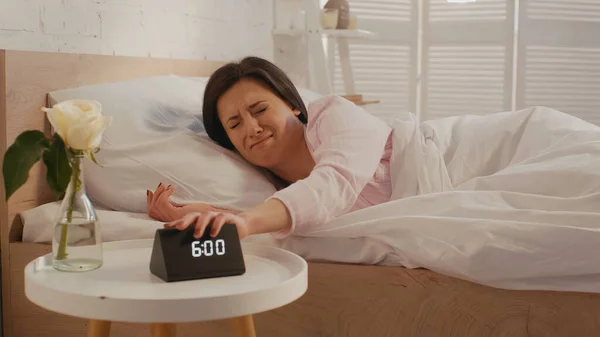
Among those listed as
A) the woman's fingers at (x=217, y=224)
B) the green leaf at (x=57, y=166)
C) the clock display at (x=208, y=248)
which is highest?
the green leaf at (x=57, y=166)

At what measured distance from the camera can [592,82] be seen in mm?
3395

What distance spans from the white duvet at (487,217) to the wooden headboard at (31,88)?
70mm

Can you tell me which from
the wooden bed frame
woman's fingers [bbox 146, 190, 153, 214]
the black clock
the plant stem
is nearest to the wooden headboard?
the wooden bed frame

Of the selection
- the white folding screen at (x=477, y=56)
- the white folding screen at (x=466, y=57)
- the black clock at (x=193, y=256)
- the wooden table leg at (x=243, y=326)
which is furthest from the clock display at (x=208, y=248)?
the white folding screen at (x=466, y=57)

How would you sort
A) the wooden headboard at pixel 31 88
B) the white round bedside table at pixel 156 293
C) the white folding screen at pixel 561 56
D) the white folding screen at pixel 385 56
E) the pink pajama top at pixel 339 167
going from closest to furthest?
the white round bedside table at pixel 156 293 → the pink pajama top at pixel 339 167 → the wooden headboard at pixel 31 88 → the white folding screen at pixel 561 56 → the white folding screen at pixel 385 56

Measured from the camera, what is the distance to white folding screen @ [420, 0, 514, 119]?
3.43 meters

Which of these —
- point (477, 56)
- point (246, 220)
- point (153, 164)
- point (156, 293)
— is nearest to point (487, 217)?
point (246, 220)

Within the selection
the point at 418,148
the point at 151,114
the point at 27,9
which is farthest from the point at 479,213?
the point at 27,9

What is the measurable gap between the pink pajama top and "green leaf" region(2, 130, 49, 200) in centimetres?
45

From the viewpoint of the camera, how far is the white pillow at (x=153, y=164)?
5.62 ft

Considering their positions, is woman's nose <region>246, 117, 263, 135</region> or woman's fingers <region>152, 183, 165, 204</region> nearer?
woman's fingers <region>152, 183, 165, 204</region>

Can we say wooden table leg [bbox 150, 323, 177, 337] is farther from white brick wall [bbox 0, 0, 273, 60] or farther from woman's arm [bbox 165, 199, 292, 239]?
white brick wall [bbox 0, 0, 273, 60]

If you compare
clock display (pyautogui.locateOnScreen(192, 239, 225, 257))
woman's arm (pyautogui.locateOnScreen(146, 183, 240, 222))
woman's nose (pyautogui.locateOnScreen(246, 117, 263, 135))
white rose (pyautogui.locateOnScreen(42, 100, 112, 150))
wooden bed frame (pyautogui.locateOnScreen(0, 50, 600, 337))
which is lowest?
wooden bed frame (pyautogui.locateOnScreen(0, 50, 600, 337))

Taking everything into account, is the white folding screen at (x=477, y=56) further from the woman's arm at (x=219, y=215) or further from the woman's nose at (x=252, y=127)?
the woman's arm at (x=219, y=215)
